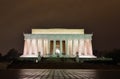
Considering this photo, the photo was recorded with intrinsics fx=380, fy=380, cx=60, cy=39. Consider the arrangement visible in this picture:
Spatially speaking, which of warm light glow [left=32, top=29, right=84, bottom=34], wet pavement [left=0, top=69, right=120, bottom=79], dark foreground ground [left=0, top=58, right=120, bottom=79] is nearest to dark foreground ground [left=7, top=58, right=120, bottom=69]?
dark foreground ground [left=0, top=58, right=120, bottom=79]

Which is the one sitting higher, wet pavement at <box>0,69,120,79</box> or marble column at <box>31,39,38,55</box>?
marble column at <box>31,39,38,55</box>

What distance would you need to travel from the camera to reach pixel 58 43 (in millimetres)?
86500

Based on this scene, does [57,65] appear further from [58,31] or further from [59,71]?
[58,31]

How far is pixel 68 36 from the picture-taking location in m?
84.9

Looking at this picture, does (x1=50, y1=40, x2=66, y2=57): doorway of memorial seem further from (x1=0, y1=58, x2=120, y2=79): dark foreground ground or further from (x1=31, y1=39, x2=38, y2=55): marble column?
(x1=0, y1=58, x2=120, y2=79): dark foreground ground

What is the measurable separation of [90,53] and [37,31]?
42.9 ft

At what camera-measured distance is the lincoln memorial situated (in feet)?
279

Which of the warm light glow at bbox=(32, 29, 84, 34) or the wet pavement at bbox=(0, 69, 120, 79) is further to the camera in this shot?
the warm light glow at bbox=(32, 29, 84, 34)

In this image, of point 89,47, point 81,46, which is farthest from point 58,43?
point 89,47

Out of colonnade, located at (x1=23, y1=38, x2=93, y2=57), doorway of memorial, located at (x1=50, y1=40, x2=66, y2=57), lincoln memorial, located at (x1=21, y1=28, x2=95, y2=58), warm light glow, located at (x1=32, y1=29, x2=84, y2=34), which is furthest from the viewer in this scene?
colonnade, located at (x1=23, y1=38, x2=93, y2=57)

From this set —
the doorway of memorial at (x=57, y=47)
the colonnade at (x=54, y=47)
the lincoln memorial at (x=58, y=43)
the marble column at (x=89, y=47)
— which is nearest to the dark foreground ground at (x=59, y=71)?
the lincoln memorial at (x=58, y=43)

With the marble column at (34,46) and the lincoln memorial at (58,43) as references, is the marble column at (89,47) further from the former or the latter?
the marble column at (34,46)

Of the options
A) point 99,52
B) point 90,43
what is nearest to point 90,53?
point 90,43

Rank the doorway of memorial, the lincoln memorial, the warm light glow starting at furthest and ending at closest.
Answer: the doorway of memorial → the warm light glow → the lincoln memorial
